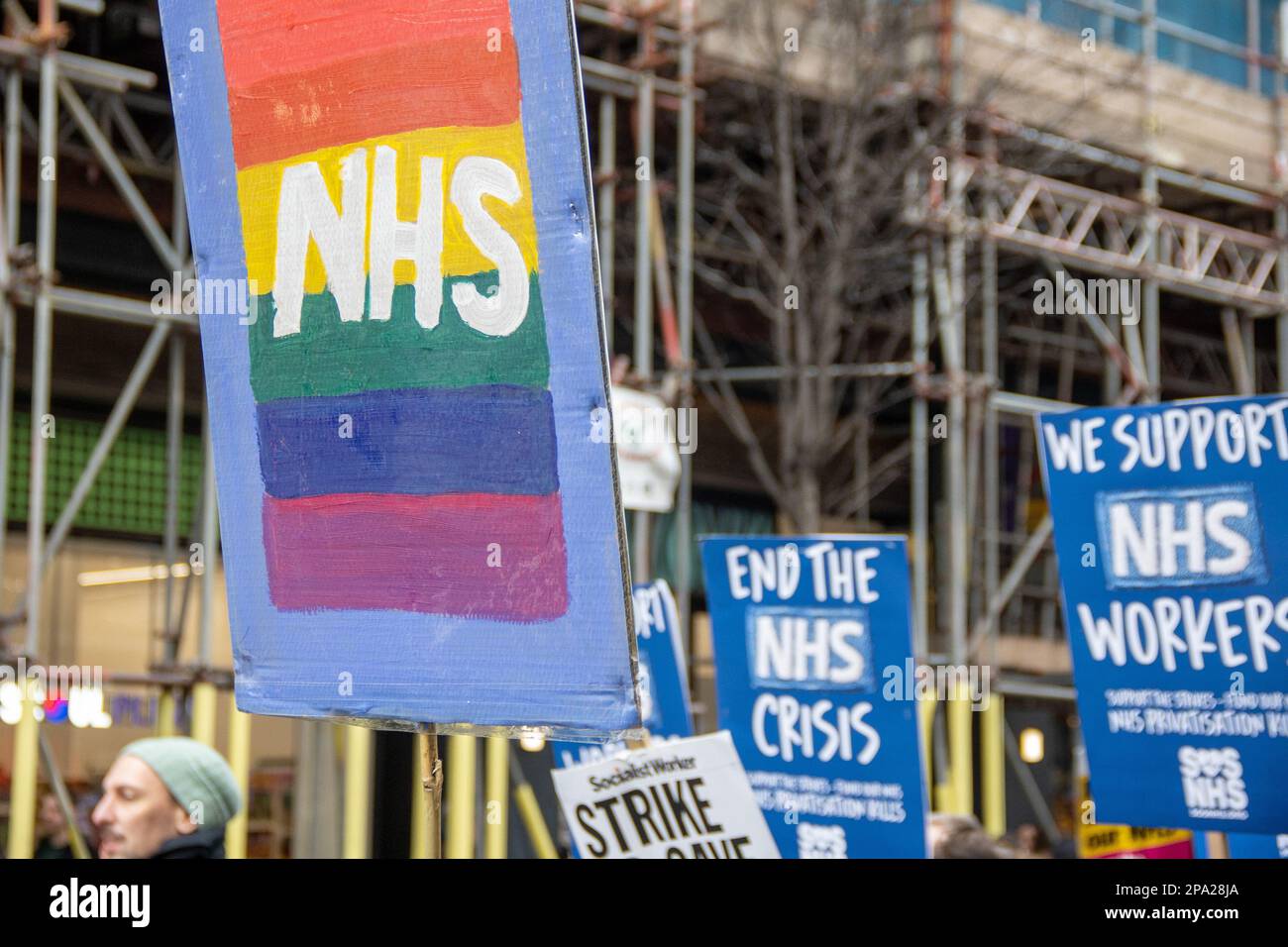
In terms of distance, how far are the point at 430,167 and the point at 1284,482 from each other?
125 inches

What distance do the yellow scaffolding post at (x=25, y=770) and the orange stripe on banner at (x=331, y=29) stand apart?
7.14 metres

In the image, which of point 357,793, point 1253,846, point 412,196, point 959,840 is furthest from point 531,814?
point 412,196

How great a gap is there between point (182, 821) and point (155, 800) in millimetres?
84

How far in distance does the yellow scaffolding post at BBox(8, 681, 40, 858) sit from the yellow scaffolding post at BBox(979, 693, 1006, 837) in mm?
6868

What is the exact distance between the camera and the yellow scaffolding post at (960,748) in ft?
44.2

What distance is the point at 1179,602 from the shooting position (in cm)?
555

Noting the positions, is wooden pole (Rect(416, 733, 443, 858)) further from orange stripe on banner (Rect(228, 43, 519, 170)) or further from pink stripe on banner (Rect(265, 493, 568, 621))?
orange stripe on banner (Rect(228, 43, 519, 170))

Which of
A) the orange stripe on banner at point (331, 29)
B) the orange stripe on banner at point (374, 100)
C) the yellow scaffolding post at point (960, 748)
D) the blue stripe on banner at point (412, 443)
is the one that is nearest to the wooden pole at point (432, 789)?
the blue stripe on banner at point (412, 443)

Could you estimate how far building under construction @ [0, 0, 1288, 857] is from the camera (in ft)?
36.2

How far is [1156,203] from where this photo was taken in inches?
602

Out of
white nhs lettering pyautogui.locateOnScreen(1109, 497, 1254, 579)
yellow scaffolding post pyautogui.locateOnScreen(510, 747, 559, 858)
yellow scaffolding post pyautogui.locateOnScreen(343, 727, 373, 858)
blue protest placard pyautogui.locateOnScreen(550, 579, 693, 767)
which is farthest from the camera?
yellow scaffolding post pyautogui.locateOnScreen(510, 747, 559, 858)

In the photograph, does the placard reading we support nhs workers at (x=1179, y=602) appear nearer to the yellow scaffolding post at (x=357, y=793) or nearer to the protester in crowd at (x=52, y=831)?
the protester in crowd at (x=52, y=831)

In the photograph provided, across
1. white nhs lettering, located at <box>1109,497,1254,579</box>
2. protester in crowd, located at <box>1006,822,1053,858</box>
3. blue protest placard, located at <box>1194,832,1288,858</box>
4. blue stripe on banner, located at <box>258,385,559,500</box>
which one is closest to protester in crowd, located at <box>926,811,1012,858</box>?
blue protest placard, located at <box>1194,832,1288,858</box>
